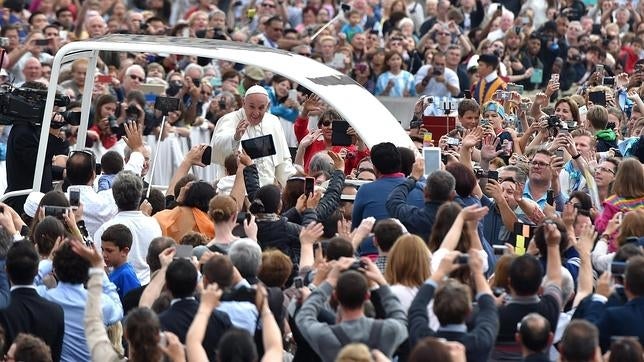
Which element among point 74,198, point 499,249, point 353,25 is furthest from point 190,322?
point 353,25

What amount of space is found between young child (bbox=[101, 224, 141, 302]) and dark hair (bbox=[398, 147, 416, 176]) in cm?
203

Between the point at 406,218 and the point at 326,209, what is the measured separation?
1.13 meters

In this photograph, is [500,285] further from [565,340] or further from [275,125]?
[275,125]

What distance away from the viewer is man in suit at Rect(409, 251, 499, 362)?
361 inches

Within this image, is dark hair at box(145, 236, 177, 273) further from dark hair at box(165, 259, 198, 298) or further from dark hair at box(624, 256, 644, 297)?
dark hair at box(624, 256, 644, 297)

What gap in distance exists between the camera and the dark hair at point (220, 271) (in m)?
9.70

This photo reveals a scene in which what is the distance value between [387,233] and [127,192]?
8.15 feet

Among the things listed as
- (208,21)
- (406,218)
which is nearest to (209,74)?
(208,21)

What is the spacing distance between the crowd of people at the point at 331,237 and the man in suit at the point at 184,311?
0.01 meters

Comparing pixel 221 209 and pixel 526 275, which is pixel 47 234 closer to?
pixel 221 209

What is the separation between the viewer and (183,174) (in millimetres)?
14180

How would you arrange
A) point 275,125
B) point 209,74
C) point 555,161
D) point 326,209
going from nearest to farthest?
point 326,209
point 555,161
point 275,125
point 209,74

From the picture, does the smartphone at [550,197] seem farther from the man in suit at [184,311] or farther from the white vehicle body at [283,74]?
the man in suit at [184,311]

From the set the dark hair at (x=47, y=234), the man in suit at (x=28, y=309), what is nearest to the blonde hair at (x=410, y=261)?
the man in suit at (x=28, y=309)
